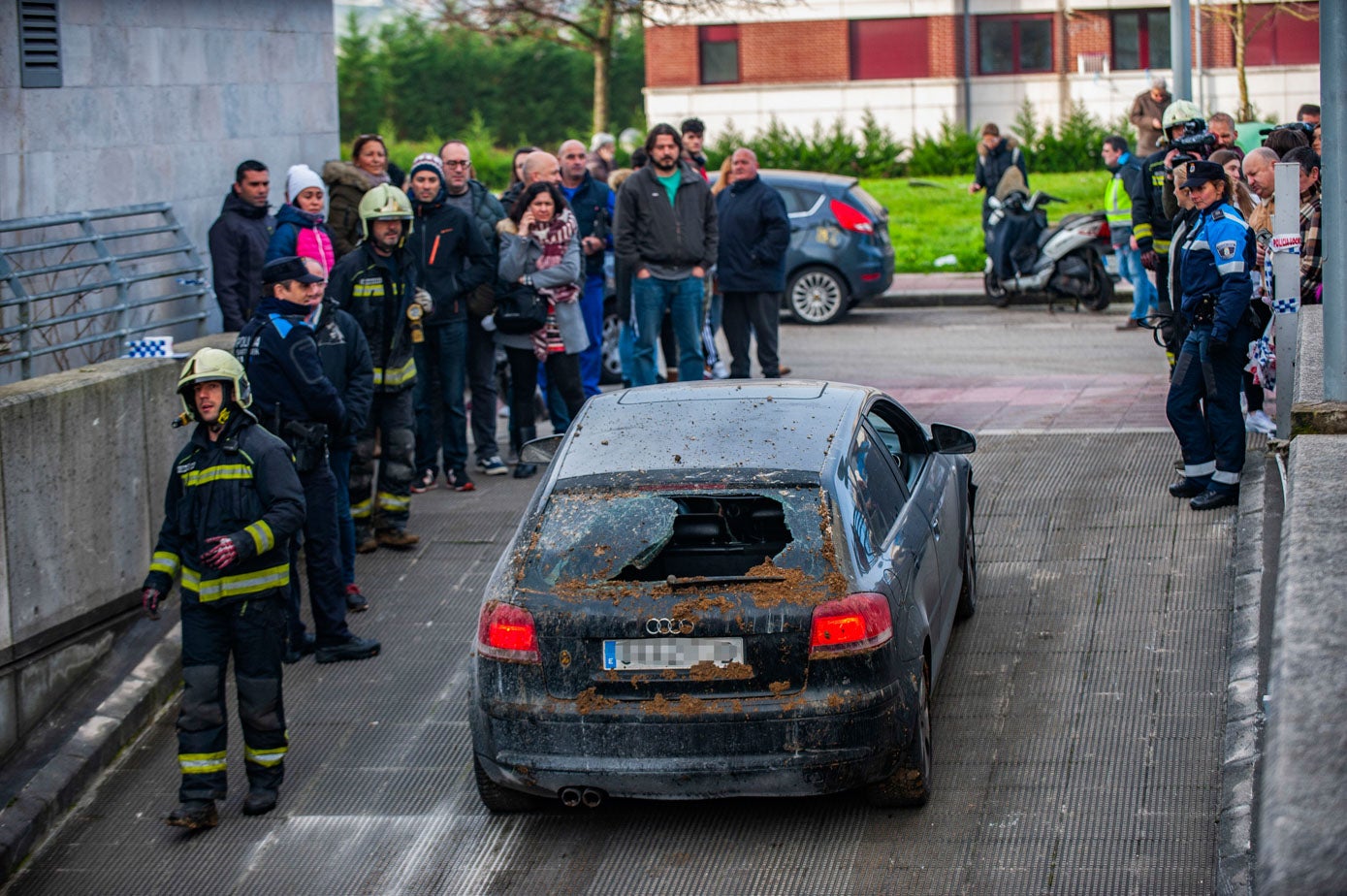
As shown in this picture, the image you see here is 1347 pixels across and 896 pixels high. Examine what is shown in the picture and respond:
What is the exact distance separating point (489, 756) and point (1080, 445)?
5829 mm

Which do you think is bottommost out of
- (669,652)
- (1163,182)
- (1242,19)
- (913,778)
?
(913,778)

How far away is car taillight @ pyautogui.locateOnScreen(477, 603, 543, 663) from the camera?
6.09 meters

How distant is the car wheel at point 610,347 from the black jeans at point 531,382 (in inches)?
113

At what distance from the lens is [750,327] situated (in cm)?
1345

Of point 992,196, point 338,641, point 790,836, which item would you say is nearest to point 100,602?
point 338,641

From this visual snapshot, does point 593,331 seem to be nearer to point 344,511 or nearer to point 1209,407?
point 344,511

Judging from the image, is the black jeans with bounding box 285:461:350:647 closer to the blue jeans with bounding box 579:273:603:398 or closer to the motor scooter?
the blue jeans with bounding box 579:273:603:398

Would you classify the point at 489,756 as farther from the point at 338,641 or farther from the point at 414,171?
the point at 414,171

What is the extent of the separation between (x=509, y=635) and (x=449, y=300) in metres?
4.79

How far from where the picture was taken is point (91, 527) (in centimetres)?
866

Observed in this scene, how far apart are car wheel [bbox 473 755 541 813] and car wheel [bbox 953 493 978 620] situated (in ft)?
7.77

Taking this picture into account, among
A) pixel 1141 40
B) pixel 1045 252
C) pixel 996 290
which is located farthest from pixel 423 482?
pixel 1141 40

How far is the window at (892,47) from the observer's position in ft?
141

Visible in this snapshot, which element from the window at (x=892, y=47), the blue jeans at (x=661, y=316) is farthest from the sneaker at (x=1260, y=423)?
the window at (x=892, y=47)
